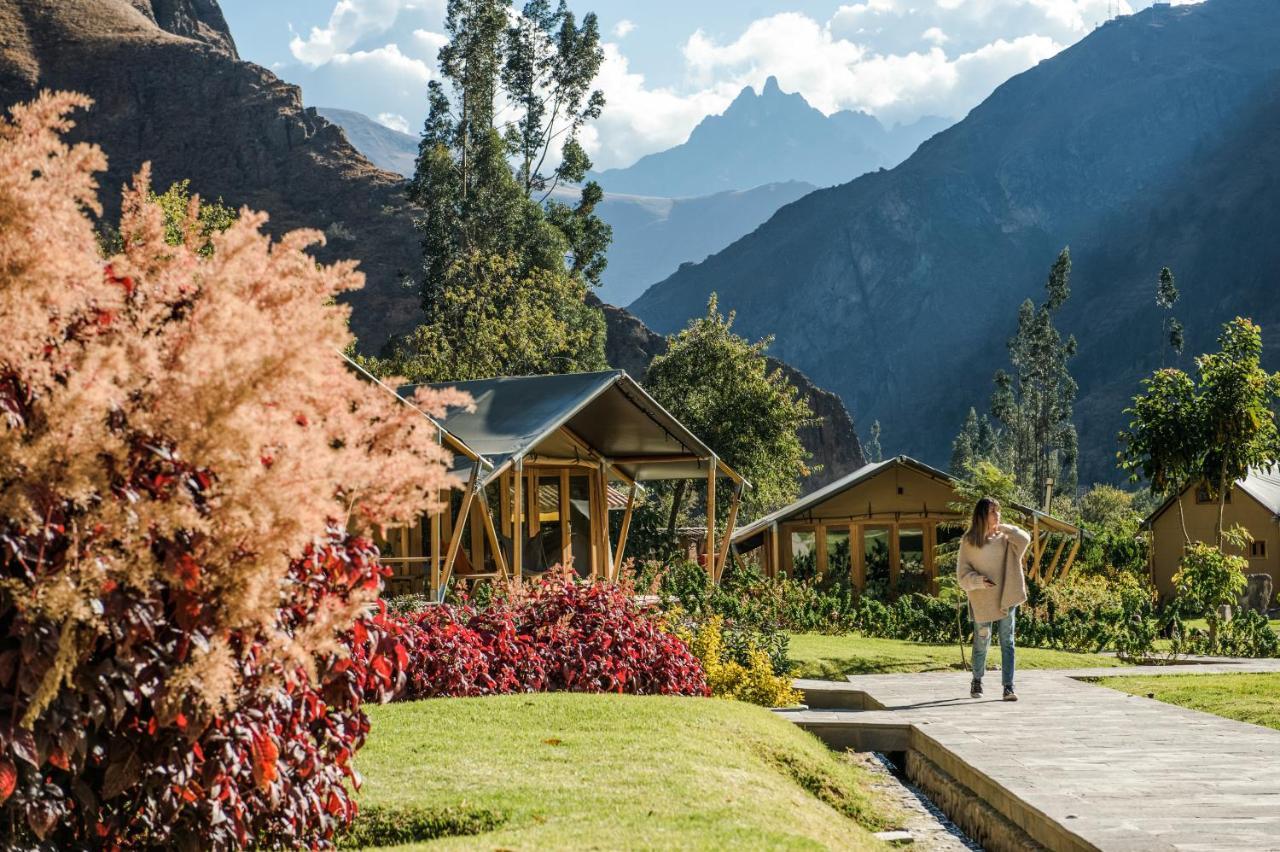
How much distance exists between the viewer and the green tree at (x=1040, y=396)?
8050 centimetres

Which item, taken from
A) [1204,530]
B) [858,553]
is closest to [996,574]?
[858,553]

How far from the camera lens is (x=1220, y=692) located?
1132 cm

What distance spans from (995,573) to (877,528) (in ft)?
62.5

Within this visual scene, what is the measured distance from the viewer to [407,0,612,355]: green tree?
4219 centimetres

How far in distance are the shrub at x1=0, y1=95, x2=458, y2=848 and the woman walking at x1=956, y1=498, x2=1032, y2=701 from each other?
695cm

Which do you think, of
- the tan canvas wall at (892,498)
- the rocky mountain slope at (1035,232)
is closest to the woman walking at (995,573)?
the tan canvas wall at (892,498)

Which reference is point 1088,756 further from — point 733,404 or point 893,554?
point 733,404

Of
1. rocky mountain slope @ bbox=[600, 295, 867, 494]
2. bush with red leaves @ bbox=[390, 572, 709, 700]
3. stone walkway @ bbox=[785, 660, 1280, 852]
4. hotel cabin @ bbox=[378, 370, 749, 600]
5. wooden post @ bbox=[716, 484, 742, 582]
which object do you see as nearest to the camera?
stone walkway @ bbox=[785, 660, 1280, 852]

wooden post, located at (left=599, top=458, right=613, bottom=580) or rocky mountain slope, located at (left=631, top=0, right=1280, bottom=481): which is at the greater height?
rocky mountain slope, located at (left=631, top=0, right=1280, bottom=481)

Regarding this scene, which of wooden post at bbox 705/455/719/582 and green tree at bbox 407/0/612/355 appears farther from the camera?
green tree at bbox 407/0/612/355

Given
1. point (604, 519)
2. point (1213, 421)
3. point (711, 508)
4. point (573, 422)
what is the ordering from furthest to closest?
point (604, 519), point (573, 422), point (711, 508), point (1213, 421)

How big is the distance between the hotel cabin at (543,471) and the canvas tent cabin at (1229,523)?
640 inches

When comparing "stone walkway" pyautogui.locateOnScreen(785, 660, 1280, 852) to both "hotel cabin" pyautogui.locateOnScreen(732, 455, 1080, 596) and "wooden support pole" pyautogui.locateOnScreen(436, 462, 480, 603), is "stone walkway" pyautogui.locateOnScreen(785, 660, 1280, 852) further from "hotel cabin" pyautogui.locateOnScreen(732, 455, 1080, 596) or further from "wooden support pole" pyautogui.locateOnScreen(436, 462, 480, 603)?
"hotel cabin" pyautogui.locateOnScreen(732, 455, 1080, 596)

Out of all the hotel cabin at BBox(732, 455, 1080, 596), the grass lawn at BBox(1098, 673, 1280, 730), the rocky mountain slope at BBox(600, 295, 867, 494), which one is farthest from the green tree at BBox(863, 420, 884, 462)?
the grass lawn at BBox(1098, 673, 1280, 730)
